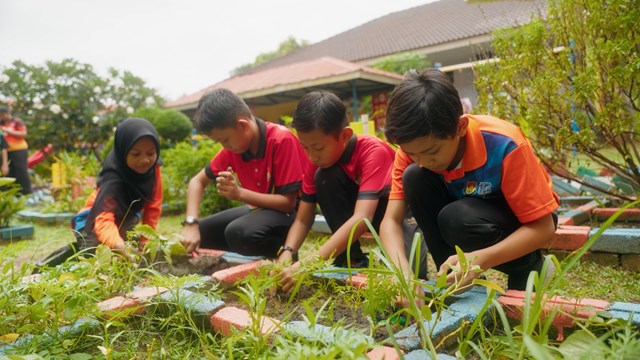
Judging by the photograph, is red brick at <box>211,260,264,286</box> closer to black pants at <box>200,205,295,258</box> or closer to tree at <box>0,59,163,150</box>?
black pants at <box>200,205,295,258</box>

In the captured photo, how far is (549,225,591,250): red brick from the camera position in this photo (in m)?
2.37

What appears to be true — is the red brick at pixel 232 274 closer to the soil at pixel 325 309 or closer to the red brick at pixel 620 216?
the soil at pixel 325 309

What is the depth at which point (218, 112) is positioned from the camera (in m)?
2.41

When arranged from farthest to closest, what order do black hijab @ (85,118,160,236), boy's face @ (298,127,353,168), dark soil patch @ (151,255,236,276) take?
black hijab @ (85,118,160,236), dark soil patch @ (151,255,236,276), boy's face @ (298,127,353,168)

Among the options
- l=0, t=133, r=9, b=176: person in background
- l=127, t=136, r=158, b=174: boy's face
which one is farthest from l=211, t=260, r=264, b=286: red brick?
l=0, t=133, r=9, b=176: person in background

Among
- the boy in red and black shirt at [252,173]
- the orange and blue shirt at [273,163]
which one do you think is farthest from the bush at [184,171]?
the orange and blue shirt at [273,163]

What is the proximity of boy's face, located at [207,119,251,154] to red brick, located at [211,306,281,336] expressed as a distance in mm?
1113

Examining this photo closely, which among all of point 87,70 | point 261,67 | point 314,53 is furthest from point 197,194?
point 261,67

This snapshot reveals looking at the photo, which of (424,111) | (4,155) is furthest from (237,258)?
(4,155)

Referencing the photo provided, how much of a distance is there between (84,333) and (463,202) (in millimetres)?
1377

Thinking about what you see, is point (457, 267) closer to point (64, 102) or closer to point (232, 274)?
point (232, 274)

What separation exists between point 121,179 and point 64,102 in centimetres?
850

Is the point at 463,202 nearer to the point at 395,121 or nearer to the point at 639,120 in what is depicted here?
the point at 395,121

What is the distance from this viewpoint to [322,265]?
161 cm
